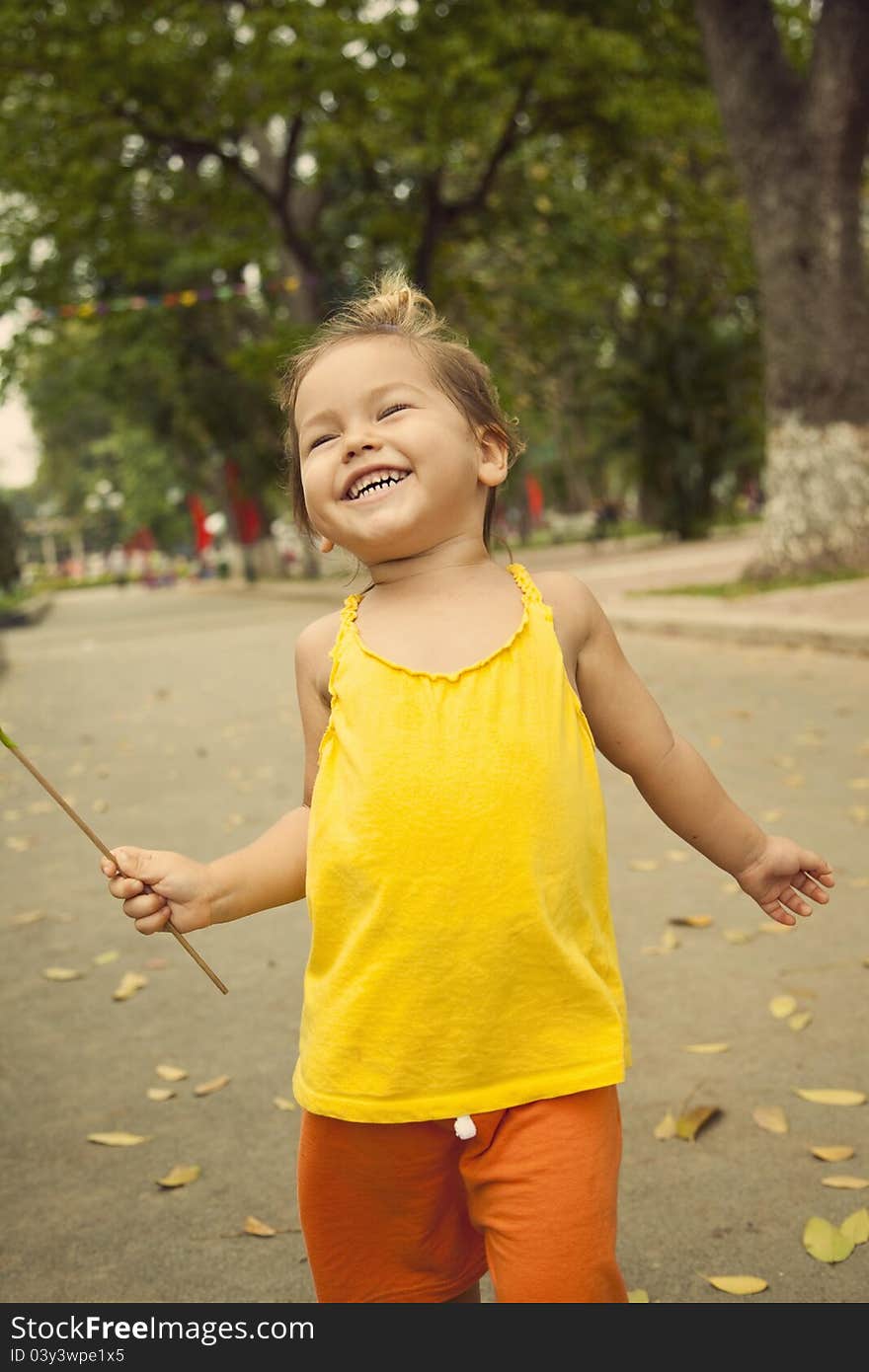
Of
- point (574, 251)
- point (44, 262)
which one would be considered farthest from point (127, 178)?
point (574, 251)

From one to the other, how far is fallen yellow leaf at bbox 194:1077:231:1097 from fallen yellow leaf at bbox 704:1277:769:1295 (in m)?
1.54

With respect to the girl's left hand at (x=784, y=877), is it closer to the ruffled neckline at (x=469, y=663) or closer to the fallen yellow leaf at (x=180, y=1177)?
the ruffled neckline at (x=469, y=663)

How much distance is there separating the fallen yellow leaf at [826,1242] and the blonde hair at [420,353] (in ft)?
4.63

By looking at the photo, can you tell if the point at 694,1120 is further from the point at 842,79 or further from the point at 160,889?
the point at 842,79

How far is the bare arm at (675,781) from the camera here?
6.84 feet

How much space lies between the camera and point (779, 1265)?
2633 mm

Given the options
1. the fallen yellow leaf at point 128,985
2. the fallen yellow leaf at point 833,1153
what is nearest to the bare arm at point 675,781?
the fallen yellow leaf at point 833,1153

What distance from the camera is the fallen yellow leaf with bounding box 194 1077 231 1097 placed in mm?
3746

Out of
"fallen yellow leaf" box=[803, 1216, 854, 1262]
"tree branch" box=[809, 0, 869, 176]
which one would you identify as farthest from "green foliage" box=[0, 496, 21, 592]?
"fallen yellow leaf" box=[803, 1216, 854, 1262]

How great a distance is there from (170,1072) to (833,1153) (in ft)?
5.62

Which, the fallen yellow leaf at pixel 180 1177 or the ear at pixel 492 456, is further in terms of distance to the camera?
the fallen yellow leaf at pixel 180 1177

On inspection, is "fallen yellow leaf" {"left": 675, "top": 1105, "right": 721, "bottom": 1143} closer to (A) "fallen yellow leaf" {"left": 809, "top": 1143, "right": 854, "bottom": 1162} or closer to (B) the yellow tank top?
(A) "fallen yellow leaf" {"left": 809, "top": 1143, "right": 854, "bottom": 1162}

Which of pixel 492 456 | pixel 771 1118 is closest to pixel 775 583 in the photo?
pixel 771 1118
